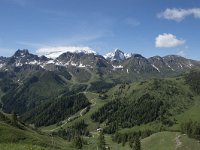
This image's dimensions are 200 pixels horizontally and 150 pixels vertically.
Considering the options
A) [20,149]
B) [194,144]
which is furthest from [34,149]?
[194,144]

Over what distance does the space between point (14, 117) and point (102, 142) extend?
60.3 meters

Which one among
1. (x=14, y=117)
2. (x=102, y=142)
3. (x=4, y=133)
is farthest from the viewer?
(x=102, y=142)

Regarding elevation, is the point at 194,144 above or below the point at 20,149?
below

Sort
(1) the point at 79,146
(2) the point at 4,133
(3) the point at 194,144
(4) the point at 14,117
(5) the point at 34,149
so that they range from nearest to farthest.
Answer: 1. (5) the point at 34,149
2. (2) the point at 4,133
3. (4) the point at 14,117
4. (1) the point at 79,146
5. (3) the point at 194,144

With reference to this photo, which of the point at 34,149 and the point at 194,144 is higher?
the point at 34,149

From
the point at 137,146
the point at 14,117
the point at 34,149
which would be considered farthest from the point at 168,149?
the point at 34,149

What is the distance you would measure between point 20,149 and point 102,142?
140 metres

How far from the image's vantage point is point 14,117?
128m

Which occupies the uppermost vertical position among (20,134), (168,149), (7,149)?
(7,149)

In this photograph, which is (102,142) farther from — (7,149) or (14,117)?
(7,149)

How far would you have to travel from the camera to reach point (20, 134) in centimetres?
8594

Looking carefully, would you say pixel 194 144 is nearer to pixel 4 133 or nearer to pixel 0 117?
pixel 0 117

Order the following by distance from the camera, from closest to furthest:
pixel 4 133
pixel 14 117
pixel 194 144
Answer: pixel 4 133
pixel 14 117
pixel 194 144

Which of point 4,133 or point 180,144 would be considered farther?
point 180,144
